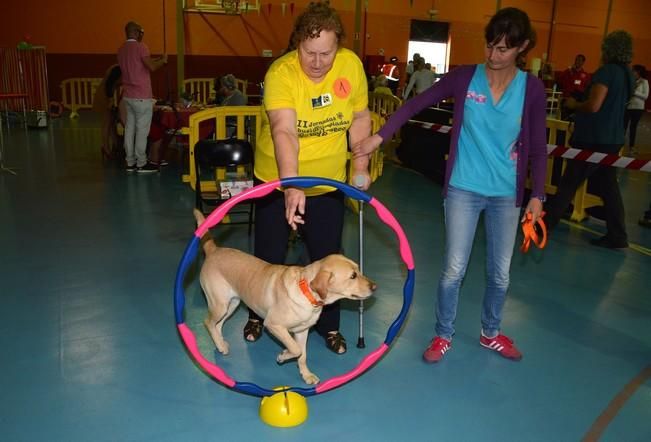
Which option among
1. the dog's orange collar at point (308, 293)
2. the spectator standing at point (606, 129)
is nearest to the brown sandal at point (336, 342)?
the dog's orange collar at point (308, 293)

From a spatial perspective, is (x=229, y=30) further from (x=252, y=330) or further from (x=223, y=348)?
(x=223, y=348)

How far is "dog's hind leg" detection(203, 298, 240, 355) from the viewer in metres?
3.45

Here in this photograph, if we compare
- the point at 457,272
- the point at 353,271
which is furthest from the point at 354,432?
the point at 457,272

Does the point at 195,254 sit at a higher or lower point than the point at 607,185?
higher

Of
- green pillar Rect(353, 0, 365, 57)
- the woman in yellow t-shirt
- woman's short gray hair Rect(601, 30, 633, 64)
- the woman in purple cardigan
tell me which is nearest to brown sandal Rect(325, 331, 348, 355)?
the woman in yellow t-shirt

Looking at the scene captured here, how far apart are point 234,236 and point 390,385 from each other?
311cm

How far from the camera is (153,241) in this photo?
574 cm

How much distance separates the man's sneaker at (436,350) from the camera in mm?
3615

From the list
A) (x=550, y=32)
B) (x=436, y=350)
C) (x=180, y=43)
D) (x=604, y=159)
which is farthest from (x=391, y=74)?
(x=436, y=350)

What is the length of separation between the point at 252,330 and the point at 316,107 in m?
1.65

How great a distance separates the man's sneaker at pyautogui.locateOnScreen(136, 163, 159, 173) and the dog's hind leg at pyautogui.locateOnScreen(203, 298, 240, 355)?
5.96m

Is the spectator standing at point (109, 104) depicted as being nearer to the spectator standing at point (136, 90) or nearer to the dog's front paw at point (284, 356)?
the spectator standing at point (136, 90)

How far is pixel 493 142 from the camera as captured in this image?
10.5 feet

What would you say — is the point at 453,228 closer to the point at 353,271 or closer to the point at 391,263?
the point at 353,271
